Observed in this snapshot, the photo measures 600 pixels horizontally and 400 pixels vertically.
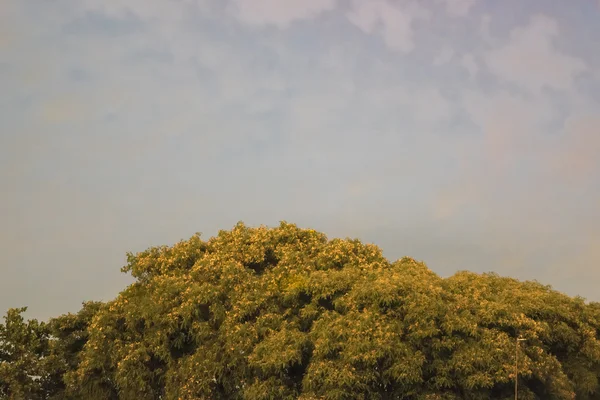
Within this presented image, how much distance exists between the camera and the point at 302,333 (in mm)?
32531

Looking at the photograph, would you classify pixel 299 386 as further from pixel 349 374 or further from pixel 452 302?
pixel 452 302

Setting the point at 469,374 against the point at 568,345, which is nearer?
the point at 469,374

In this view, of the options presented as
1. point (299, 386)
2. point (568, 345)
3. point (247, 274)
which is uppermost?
point (247, 274)

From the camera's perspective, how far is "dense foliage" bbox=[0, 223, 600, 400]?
30.9 m

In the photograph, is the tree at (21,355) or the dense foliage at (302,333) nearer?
the dense foliage at (302,333)

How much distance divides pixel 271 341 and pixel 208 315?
196 inches

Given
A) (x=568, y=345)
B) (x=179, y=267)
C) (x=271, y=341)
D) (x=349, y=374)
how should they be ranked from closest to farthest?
(x=349, y=374) < (x=271, y=341) < (x=568, y=345) < (x=179, y=267)

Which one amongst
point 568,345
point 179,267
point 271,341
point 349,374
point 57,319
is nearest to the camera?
point 349,374

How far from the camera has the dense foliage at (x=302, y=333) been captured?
101 feet

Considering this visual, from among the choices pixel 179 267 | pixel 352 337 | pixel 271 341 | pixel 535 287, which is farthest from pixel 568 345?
pixel 179 267

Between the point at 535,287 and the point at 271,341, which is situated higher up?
the point at 535,287

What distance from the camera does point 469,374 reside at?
1219 inches

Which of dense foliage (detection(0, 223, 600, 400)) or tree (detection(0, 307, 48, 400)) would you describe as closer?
dense foliage (detection(0, 223, 600, 400))

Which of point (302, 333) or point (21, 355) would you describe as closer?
point (302, 333)
